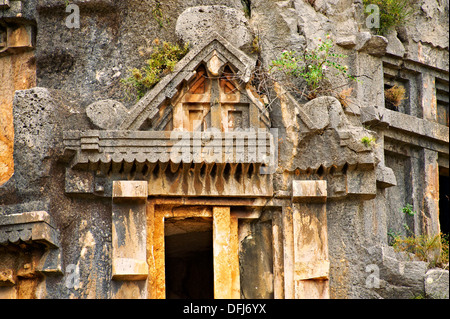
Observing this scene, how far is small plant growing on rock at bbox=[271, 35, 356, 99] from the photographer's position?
12750mm

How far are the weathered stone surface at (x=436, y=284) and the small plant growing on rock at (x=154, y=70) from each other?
12.5 feet

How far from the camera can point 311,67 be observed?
12.8 m

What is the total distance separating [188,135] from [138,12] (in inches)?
74.7

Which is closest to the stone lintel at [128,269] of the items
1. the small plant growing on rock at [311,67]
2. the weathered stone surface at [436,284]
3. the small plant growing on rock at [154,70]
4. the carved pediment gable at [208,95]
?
the carved pediment gable at [208,95]

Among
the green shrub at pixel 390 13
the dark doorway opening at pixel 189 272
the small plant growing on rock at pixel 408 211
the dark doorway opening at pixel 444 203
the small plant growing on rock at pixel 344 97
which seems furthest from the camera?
the dark doorway opening at pixel 189 272

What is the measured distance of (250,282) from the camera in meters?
12.4

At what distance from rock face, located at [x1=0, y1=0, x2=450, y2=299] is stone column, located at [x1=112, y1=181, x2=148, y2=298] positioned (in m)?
0.02

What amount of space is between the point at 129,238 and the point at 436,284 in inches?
136

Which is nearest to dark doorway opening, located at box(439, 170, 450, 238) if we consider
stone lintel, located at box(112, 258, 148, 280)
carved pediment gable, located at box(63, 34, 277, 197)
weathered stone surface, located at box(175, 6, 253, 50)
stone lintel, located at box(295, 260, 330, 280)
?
stone lintel, located at box(295, 260, 330, 280)

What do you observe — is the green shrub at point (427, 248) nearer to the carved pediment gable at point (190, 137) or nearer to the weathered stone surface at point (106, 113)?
the carved pediment gable at point (190, 137)

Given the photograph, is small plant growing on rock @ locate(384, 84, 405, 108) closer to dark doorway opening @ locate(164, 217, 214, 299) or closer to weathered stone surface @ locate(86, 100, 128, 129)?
dark doorway opening @ locate(164, 217, 214, 299)

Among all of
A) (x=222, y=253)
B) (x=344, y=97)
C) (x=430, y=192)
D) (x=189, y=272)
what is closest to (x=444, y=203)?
(x=430, y=192)

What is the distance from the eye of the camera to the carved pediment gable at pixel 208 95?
1241cm
